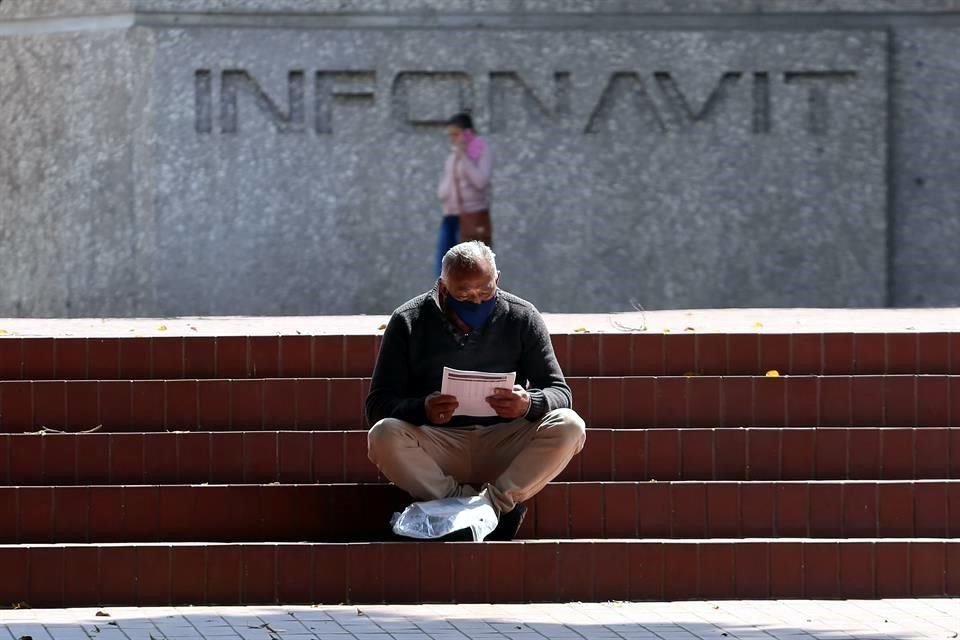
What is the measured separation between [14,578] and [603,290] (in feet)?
26.0

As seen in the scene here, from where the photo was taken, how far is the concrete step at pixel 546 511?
283 inches

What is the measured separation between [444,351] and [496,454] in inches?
16.3

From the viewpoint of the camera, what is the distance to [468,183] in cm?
1313

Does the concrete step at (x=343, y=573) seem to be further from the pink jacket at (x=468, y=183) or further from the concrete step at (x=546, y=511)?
the pink jacket at (x=468, y=183)

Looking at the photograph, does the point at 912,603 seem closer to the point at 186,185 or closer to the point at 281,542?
the point at 281,542

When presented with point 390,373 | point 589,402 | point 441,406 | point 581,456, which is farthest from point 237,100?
point 441,406

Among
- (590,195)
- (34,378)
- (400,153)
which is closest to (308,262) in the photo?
(400,153)

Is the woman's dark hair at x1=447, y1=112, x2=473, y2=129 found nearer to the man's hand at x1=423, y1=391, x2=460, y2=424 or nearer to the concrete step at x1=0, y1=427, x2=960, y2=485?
the concrete step at x1=0, y1=427, x2=960, y2=485

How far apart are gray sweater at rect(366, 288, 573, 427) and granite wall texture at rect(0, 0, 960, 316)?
7.16m

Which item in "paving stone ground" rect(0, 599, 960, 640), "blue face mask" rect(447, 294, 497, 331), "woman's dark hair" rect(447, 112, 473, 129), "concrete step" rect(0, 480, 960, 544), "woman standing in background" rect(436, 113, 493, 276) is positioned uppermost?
"woman's dark hair" rect(447, 112, 473, 129)

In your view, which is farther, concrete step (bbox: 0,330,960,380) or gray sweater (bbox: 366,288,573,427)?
concrete step (bbox: 0,330,960,380)

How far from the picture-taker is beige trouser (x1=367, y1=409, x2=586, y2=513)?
692cm

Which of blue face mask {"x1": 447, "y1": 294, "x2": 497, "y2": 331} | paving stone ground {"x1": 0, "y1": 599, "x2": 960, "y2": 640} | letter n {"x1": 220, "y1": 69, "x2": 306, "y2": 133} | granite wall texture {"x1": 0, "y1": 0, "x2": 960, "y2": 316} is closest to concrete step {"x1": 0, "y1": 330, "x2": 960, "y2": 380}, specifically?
blue face mask {"x1": 447, "y1": 294, "x2": 497, "y2": 331}

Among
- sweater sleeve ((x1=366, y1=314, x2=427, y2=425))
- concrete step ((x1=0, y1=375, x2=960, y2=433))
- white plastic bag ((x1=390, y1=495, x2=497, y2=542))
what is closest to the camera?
white plastic bag ((x1=390, y1=495, x2=497, y2=542))
